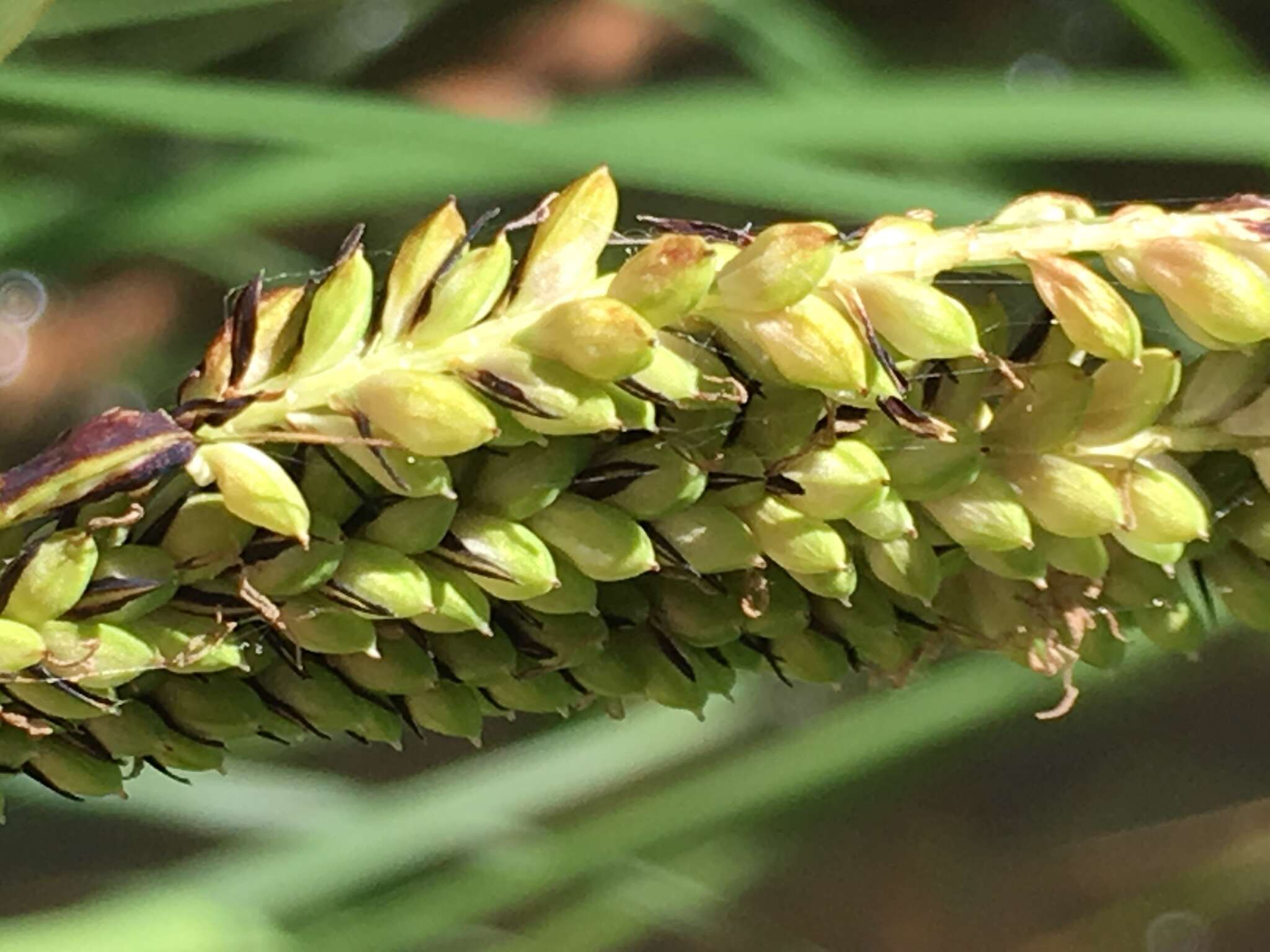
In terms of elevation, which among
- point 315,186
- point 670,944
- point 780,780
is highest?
point 315,186

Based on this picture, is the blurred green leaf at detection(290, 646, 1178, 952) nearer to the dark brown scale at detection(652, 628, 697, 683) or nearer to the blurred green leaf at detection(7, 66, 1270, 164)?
the blurred green leaf at detection(7, 66, 1270, 164)

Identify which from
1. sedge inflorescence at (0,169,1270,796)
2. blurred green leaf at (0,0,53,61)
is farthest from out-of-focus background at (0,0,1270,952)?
sedge inflorescence at (0,169,1270,796)

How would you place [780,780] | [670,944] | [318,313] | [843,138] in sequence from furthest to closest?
[670,944] < [780,780] < [843,138] < [318,313]

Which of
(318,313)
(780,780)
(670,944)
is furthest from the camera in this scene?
(670,944)

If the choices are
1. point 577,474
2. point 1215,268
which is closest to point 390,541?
point 577,474

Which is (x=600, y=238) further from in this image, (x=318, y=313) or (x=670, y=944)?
(x=670, y=944)

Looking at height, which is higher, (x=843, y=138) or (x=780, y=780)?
(x=843, y=138)

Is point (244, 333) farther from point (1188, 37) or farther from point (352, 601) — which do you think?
point (1188, 37)

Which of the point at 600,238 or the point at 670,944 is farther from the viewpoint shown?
the point at 670,944
